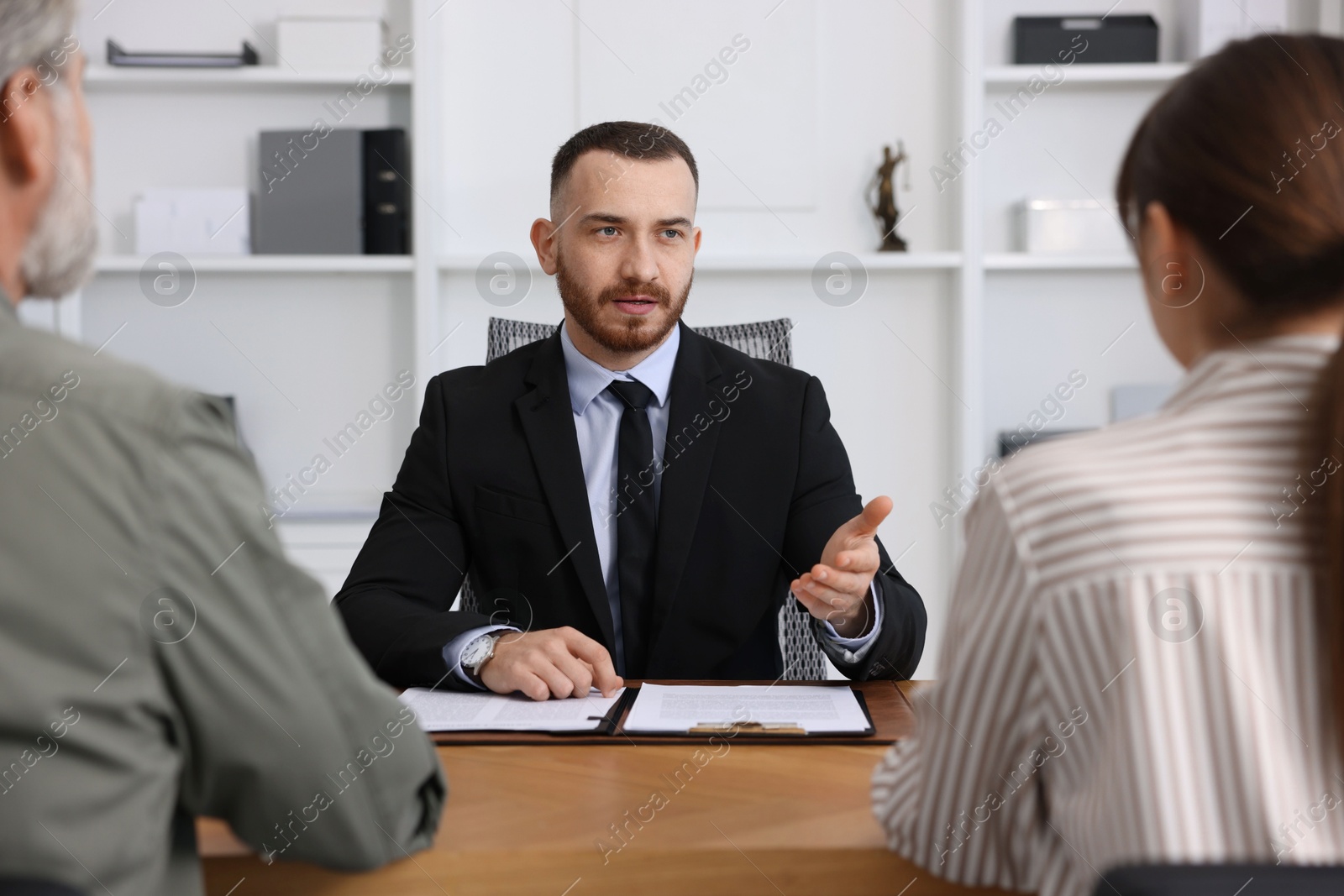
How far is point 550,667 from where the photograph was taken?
1.24 m

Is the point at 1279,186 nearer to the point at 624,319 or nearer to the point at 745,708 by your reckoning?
the point at 745,708

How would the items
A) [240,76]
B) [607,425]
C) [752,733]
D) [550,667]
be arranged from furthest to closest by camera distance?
[240,76] < [607,425] < [550,667] < [752,733]

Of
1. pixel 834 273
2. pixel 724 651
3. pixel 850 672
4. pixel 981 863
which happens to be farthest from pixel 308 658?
pixel 834 273

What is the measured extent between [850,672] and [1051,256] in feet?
6.92

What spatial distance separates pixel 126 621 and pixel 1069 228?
3013 millimetres

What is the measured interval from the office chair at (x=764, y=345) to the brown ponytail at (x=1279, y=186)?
3.81 feet

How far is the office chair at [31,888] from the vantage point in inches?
19.5

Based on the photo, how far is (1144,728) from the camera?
0.65 meters

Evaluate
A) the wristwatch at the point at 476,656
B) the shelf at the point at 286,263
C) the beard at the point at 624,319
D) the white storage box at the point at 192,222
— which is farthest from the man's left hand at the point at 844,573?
the white storage box at the point at 192,222

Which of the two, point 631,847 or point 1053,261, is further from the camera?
point 1053,261

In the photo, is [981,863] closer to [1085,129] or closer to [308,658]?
[308,658]

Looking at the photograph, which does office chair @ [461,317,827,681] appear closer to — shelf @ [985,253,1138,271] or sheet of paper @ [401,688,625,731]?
sheet of paper @ [401,688,625,731]

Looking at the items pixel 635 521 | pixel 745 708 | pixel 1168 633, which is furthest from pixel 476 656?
pixel 1168 633

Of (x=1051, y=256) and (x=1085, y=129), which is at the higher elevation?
(x=1085, y=129)
